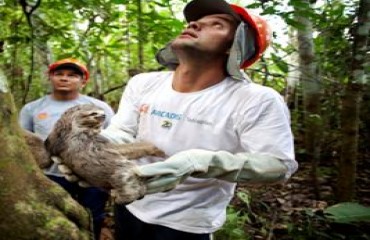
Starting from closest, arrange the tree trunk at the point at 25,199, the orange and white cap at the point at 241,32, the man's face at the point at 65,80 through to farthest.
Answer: the tree trunk at the point at 25,199 < the orange and white cap at the point at 241,32 < the man's face at the point at 65,80

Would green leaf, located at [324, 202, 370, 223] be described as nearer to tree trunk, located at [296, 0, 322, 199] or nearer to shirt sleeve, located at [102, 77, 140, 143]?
→ tree trunk, located at [296, 0, 322, 199]

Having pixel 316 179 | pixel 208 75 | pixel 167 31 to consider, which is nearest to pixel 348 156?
pixel 316 179

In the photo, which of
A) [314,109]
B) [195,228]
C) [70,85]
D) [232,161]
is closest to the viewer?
[232,161]

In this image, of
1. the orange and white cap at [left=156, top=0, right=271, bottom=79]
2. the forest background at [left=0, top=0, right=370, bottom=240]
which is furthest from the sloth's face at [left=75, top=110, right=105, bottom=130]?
the forest background at [left=0, top=0, right=370, bottom=240]

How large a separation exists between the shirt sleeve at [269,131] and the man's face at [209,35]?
0.33 meters

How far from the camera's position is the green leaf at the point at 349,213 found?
339 centimetres

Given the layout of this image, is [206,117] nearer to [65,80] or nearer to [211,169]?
[211,169]

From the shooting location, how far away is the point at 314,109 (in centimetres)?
514

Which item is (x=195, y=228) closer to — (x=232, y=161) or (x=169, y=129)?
(x=169, y=129)

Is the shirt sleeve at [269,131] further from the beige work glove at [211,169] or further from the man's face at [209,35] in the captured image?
the man's face at [209,35]

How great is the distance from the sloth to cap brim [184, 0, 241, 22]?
2.55ft

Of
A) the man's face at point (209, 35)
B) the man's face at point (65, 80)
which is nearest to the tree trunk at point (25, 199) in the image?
the man's face at point (209, 35)

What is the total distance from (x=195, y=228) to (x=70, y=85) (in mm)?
2175

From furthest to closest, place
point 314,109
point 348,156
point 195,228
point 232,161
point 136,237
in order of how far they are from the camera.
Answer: point 314,109 → point 348,156 → point 136,237 → point 195,228 → point 232,161
